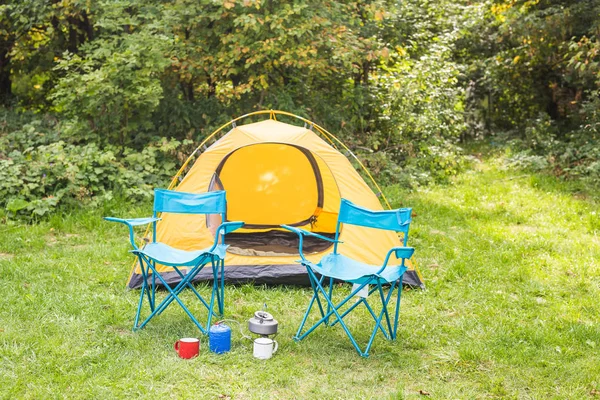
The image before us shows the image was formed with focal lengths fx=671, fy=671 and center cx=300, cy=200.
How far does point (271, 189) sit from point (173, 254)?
7.06ft

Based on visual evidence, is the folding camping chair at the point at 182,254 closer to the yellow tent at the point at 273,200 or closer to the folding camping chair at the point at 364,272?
the folding camping chair at the point at 364,272

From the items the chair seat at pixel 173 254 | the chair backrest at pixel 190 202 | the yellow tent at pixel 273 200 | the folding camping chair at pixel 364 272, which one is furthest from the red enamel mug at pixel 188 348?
the yellow tent at pixel 273 200

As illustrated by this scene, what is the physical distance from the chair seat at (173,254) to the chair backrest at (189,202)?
26cm

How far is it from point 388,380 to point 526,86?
8988 mm

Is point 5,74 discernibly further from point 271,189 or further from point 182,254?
point 182,254

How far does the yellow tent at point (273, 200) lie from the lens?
5031mm

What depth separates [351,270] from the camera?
13.1 feet

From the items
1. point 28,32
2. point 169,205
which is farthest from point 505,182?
point 28,32

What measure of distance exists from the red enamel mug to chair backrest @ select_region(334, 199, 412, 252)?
1159 mm

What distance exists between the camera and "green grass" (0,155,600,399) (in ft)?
10.9

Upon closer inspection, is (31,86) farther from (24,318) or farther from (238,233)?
(24,318)

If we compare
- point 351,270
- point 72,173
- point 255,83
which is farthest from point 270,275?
point 255,83

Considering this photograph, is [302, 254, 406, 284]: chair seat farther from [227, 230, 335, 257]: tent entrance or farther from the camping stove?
[227, 230, 335, 257]: tent entrance

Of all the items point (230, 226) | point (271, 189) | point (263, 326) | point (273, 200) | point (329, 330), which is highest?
point (230, 226)
